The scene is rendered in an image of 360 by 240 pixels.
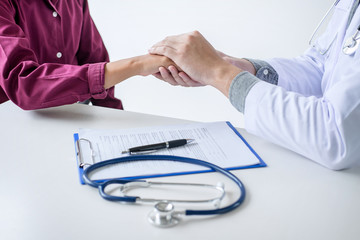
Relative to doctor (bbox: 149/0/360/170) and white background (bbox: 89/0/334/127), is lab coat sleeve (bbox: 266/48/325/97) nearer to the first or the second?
doctor (bbox: 149/0/360/170)

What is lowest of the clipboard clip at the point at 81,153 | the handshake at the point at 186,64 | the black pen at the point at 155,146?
the clipboard clip at the point at 81,153

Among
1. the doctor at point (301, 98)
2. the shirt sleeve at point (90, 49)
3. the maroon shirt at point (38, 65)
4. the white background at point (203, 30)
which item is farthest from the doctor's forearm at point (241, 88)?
the white background at point (203, 30)

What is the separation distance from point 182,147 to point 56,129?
321 millimetres

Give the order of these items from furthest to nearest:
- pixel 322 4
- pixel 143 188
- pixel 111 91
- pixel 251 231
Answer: pixel 322 4, pixel 111 91, pixel 143 188, pixel 251 231

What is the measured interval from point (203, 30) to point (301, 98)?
1868 mm

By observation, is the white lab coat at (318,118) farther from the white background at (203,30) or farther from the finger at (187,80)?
the white background at (203,30)

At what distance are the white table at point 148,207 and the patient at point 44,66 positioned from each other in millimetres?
165

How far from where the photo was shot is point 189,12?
2561 millimetres

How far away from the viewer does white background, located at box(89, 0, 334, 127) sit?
7.55 ft

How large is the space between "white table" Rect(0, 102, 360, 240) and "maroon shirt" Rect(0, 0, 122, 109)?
164 mm

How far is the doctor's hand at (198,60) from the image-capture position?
0.91 metres

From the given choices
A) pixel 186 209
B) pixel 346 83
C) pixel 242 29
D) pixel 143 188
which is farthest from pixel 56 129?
pixel 242 29

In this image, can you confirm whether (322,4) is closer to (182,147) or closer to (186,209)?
(182,147)

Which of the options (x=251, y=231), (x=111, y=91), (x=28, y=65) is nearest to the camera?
(x=251, y=231)
